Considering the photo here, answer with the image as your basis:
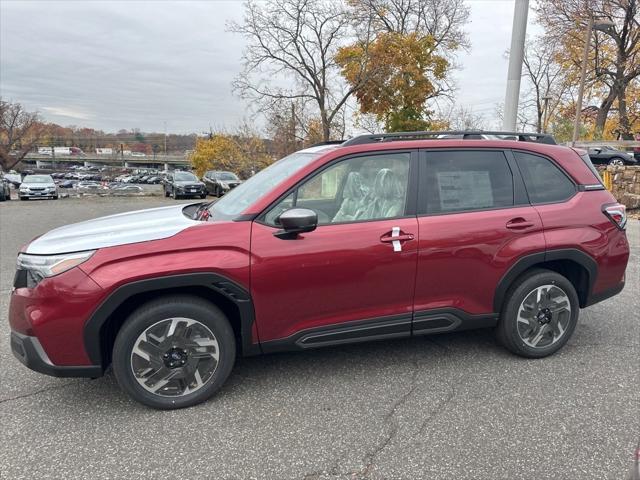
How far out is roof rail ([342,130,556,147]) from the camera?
317 centimetres

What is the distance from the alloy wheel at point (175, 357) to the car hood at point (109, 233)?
56cm

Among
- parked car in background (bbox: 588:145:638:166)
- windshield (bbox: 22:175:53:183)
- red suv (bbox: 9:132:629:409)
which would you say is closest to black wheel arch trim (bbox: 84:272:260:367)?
red suv (bbox: 9:132:629:409)

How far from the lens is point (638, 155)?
2228 cm

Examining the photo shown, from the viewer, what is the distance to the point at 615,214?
11.4ft

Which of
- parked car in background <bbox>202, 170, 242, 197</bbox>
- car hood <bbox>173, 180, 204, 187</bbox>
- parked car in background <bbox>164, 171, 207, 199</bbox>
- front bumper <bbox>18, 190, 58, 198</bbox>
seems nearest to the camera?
front bumper <bbox>18, 190, 58, 198</bbox>

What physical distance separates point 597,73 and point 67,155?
109 metres

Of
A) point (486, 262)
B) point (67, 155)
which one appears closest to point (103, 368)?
point (486, 262)

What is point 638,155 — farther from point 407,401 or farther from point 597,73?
point 407,401

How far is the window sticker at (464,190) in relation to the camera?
3156 mm

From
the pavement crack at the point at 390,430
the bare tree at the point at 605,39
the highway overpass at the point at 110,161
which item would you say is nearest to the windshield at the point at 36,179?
the pavement crack at the point at 390,430

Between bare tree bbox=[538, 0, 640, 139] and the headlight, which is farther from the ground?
bare tree bbox=[538, 0, 640, 139]

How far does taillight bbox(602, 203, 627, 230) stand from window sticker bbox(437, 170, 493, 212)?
1.07 metres

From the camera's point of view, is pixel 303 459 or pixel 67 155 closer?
pixel 303 459

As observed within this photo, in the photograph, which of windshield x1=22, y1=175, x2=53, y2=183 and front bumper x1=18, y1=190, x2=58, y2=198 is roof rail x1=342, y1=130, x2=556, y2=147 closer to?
front bumper x1=18, y1=190, x2=58, y2=198
